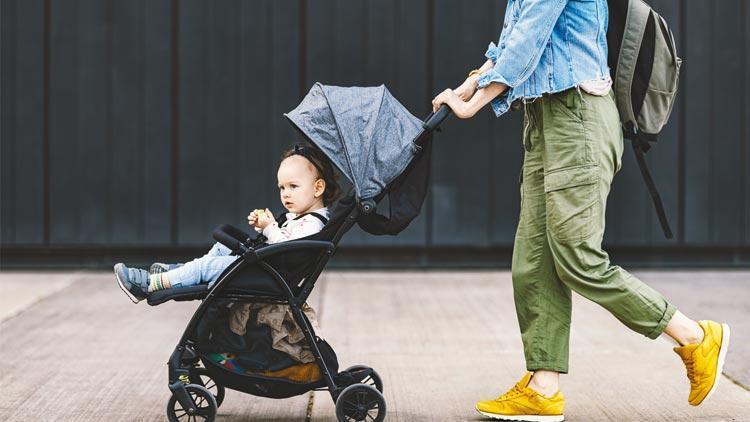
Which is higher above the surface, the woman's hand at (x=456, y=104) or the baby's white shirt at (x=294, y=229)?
the woman's hand at (x=456, y=104)

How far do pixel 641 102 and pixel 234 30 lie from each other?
4.88 metres

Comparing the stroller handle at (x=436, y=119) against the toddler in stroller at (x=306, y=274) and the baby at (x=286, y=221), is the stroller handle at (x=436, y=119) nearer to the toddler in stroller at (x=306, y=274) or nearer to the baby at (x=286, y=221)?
the toddler in stroller at (x=306, y=274)

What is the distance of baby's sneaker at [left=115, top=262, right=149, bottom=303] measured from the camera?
3.89 meters

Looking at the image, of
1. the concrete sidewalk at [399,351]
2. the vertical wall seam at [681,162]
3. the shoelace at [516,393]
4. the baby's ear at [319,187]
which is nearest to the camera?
the baby's ear at [319,187]

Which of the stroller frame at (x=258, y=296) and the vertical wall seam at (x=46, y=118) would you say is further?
the vertical wall seam at (x=46, y=118)

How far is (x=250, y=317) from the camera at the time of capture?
A: 398 centimetres

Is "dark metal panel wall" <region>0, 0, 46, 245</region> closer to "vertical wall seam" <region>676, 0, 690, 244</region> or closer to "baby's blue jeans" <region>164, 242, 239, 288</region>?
"baby's blue jeans" <region>164, 242, 239, 288</region>

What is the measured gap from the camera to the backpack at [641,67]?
13.2 ft

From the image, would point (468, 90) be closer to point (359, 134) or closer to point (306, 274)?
point (359, 134)

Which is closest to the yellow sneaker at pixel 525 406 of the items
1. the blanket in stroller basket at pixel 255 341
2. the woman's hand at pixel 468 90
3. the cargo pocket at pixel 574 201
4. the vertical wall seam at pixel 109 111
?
the cargo pocket at pixel 574 201

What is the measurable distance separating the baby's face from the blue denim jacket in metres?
0.71

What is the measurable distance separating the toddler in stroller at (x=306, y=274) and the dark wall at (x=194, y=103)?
14.4ft

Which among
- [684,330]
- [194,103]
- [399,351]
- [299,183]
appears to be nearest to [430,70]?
[194,103]

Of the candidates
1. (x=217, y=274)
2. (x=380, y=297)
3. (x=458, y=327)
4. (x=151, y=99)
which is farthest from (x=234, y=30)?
(x=217, y=274)
